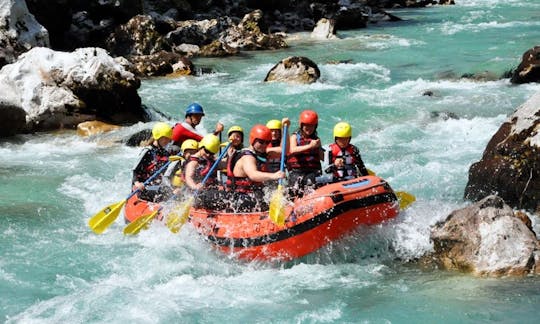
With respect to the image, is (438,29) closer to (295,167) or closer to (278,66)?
(278,66)

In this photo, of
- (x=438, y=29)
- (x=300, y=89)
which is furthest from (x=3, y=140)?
(x=438, y=29)

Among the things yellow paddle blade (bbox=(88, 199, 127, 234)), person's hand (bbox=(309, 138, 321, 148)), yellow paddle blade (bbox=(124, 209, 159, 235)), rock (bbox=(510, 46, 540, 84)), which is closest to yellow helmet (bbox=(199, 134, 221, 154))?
yellow paddle blade (bbox=(124, 209, 159, 235))

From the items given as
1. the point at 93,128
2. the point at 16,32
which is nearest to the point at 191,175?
the point at 93,128

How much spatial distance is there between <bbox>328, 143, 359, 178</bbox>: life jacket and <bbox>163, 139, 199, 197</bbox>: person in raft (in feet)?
5.49

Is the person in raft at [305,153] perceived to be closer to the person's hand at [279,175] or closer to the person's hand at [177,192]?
the person's hand at [279,175]

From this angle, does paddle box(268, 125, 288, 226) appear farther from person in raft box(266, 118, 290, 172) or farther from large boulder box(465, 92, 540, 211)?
large boulder box(465, 92, 540, 211)

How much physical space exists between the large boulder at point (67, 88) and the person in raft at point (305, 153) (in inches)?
299

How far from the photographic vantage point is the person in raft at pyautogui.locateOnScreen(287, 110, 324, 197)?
743 centimetres

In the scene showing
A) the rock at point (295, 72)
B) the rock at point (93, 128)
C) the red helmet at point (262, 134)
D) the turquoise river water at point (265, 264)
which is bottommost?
the turquoise river water at point (265, 264)

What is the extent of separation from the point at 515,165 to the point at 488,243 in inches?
72.7

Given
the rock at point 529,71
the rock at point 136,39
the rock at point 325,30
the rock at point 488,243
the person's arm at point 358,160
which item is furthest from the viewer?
the rock at point 325,30

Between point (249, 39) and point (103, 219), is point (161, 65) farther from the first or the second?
point (103, 219)

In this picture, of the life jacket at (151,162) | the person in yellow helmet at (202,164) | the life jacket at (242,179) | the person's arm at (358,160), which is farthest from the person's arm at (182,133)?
the person's arm at (358,160)

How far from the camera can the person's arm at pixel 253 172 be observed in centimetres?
709
